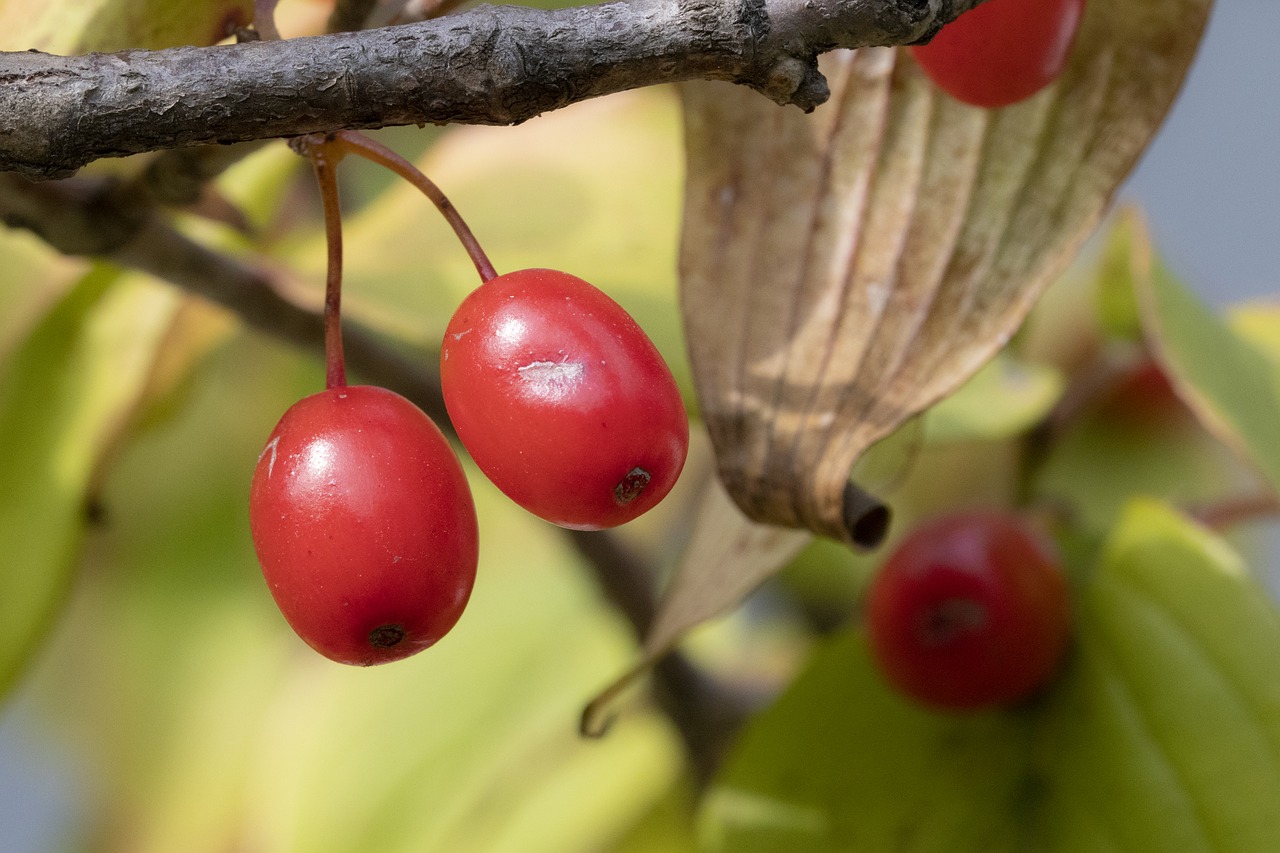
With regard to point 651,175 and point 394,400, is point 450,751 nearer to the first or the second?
point 651,175

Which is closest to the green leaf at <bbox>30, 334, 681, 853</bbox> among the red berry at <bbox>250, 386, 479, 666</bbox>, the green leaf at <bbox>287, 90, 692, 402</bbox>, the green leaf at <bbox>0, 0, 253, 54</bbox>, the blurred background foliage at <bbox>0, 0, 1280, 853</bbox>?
the blurred background foliage at <bbox>0, 0, 1280, 853</bbox>

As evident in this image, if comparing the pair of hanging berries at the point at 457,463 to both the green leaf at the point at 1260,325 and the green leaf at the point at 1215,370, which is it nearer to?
the green leaf at the point at 1215,370

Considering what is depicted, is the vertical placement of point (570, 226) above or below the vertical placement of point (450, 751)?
above

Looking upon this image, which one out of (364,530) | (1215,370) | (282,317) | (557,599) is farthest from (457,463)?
(557,599)

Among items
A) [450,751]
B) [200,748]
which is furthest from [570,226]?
[200,748]

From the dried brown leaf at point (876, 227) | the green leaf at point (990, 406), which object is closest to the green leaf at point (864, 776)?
the green leaf at point (990, 406)

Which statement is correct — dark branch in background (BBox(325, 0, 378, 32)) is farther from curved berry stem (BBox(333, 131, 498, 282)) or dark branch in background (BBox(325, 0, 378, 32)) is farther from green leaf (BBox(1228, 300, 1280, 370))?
green leaf (BBox(1228, 300, 1280, 370))
